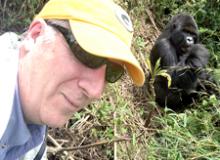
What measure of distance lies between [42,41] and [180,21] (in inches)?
177

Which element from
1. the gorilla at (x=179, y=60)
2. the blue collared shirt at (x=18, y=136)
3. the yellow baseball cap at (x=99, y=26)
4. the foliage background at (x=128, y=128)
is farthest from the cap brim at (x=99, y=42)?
the gorilla at (x=179, y=60)

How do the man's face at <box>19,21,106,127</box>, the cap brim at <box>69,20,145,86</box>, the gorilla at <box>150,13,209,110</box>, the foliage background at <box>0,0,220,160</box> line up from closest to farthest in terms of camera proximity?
the cap brim at <box>69,20,145,86</box> < the man's face at <box>19,21,106,127</box> < the foliage background at <box>0,0,220,160</box> < the gorilla at <box>150,13,209,110</box>

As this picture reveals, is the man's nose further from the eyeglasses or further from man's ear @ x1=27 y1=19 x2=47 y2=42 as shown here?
man's ear @ x1=27 y1=19 x2=47 y2=42

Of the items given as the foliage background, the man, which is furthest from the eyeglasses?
the foliage background

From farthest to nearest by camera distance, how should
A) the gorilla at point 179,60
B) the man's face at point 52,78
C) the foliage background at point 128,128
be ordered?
the gorilla at point 179,60 < the foliage background at point 128,128 < the man's face at point 52,78

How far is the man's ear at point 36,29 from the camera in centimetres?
167

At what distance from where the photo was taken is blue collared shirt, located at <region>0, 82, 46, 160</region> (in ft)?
5.64

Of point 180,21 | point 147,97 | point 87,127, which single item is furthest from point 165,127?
point 180,21

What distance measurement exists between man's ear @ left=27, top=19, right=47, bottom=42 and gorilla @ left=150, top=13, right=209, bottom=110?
3.95m

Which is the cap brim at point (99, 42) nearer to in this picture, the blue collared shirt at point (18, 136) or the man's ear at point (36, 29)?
the man's ear at point (36, 29)

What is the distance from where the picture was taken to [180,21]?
6004 mm

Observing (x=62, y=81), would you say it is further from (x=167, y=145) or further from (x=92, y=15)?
(x=167, y=145)

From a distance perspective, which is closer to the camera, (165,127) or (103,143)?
(103,143)

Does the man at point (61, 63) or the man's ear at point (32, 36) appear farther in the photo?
the man's ear at point (32, 36)
